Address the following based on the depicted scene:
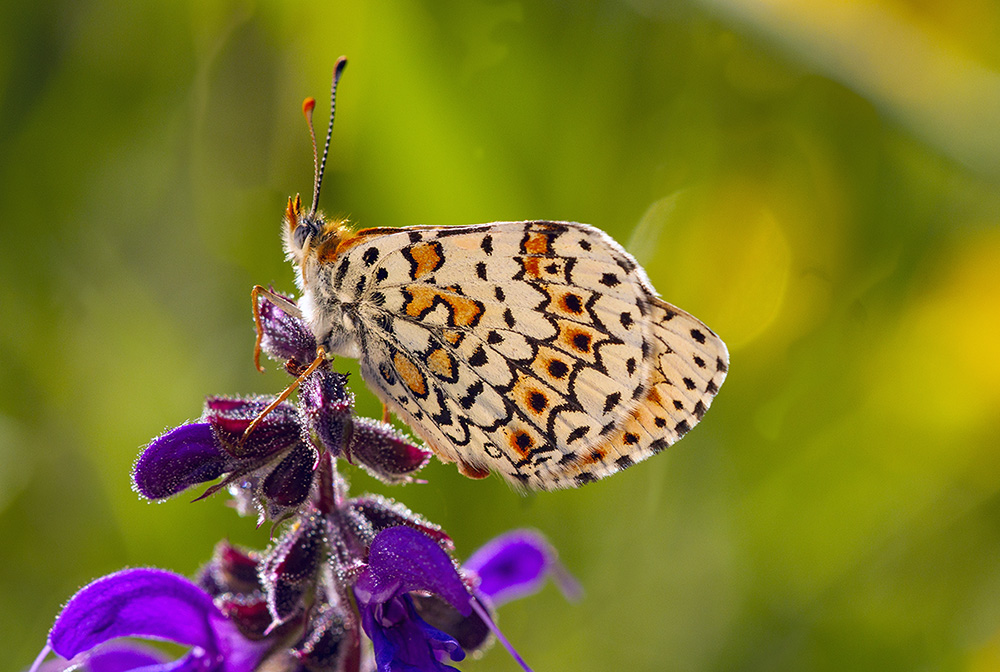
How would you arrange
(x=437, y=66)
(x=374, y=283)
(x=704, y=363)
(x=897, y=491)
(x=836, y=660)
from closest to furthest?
(x=704, y=363)
(x=374, y=283)
(x=836, y=660)
(x=897, y=491)
(x=437, y=66)

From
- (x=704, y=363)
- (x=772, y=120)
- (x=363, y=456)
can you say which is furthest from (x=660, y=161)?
(x=363, y=456)

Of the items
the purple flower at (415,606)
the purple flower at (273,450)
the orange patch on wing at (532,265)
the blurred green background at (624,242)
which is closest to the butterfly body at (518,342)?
the orange patch on wing at (532,265)

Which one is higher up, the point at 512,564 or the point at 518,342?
the point at 518,342

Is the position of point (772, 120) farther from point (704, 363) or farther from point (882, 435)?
point (704, 363)

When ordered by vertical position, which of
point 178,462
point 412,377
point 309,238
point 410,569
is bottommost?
point 410,569

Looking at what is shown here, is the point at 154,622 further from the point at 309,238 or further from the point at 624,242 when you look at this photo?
the point at 624,242

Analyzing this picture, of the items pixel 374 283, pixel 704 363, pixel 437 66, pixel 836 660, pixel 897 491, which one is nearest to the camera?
pixel 704 363

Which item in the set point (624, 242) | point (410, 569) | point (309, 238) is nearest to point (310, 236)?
point (309, 238)
